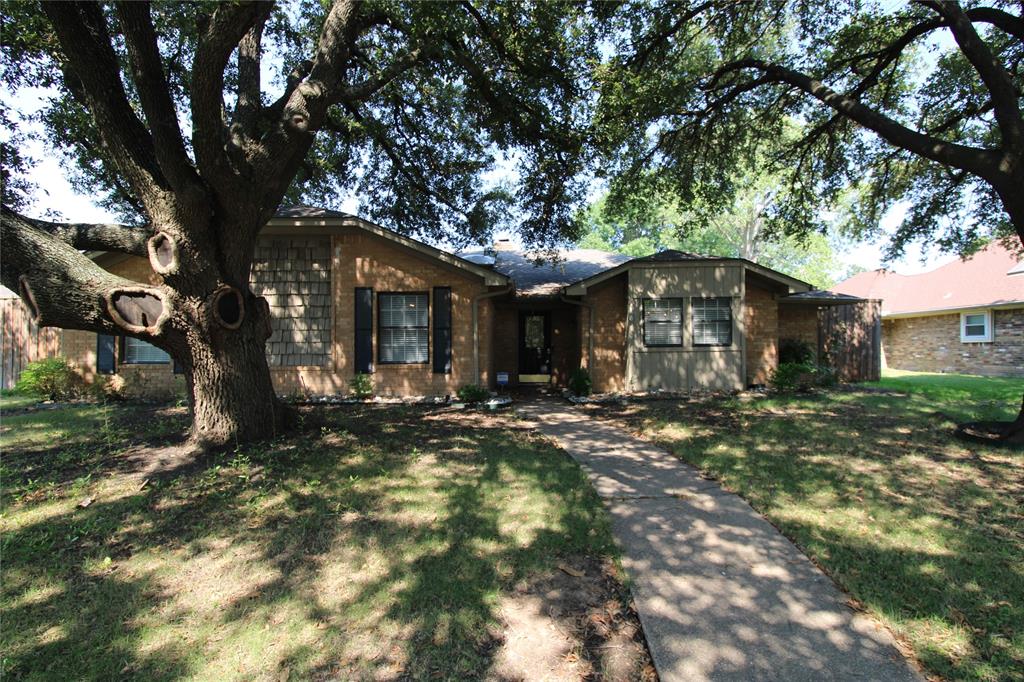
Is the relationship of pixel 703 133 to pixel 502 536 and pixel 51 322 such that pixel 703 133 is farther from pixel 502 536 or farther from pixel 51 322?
pixel 51 322

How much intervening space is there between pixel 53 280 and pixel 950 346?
2553cm

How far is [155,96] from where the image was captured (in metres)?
5.11

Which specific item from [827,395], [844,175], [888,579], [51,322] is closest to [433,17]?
[51,322]

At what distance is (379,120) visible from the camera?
11.3m

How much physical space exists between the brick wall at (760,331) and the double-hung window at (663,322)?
2.12 metres

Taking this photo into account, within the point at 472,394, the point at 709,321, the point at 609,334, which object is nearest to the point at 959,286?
the point at 709,321

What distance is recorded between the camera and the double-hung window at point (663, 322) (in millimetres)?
12539

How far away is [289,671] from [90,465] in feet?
16.5

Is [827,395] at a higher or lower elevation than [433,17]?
lower

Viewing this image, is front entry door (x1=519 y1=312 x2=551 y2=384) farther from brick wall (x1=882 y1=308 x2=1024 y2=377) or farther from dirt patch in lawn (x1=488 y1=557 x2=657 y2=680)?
brick wall (x1=882 y1=308 x2=1024 y2=377)

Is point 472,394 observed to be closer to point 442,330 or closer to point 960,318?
point 442,330

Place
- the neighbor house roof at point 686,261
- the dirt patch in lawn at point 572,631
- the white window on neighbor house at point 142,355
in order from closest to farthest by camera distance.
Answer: the dirt patch in lawn at point 572,631
the white window on neighbor house at point 142,355
the neighbor house roof at point 686,261

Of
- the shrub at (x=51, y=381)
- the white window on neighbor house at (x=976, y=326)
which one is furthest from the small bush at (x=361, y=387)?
the white window on neighbor house at (x=976, y=326)

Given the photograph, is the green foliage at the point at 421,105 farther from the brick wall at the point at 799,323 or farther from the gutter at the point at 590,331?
the brick wall at the point at 799,323
